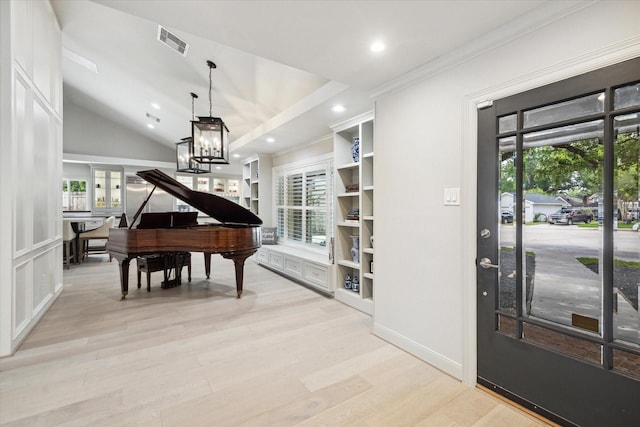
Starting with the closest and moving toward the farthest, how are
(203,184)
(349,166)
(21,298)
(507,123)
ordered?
1. (507,123)
2. (21,298)
3. (349,166)
4. (203,184)

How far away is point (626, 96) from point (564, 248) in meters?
0.81

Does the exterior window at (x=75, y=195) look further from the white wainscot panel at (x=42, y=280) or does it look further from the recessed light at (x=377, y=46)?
the recessed light at (x=377, y=46)

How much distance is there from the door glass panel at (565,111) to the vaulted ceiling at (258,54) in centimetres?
57

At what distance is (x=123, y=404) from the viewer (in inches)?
68.9

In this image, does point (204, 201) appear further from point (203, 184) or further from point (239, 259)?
point (203, 184)

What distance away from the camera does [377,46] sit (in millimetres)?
1998

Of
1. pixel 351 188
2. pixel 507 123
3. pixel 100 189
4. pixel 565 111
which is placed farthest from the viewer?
pixel 100 189

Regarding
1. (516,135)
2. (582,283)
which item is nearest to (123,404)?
(582,283)

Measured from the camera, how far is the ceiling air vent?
3.46 m

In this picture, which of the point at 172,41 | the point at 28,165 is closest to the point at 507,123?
the point at 172,41

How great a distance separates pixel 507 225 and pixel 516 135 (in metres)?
0.56

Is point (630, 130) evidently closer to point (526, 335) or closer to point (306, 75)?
point (526, 335)

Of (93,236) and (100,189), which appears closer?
(93,236)

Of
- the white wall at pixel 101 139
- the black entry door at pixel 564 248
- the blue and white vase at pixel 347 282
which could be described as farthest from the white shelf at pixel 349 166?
the white wall at pixel 101 139
